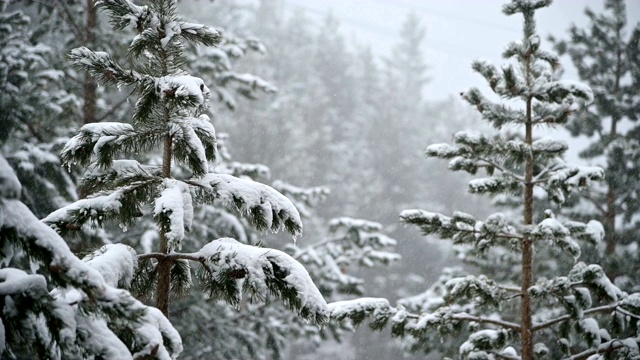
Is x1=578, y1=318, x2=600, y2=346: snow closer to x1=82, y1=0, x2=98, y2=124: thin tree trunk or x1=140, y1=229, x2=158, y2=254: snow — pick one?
x1=140, y1=229, x2=158, y2=254: snow

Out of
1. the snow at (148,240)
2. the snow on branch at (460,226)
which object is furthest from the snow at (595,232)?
the snow at (148,240)

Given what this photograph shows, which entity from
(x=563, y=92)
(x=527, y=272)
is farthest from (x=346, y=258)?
(x=563, y=92)

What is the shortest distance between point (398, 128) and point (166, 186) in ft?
117

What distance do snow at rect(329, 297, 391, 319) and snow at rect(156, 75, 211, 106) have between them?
275 centimetres

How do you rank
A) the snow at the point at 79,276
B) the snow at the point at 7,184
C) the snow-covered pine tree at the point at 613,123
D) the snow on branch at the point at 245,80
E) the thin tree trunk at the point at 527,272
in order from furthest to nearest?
the snow-covered pine tree at the point at 613,123, the snow on branch at the point at 245,80, the thin tree trunk at the point at 527,272, the snow at the point at 79,276, the snow at the point at 7,184

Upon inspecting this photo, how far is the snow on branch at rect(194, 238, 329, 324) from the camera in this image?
2.72 metres

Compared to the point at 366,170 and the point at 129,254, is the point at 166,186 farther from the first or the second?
the point at 366,170

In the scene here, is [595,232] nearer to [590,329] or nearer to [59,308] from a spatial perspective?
[590,329]

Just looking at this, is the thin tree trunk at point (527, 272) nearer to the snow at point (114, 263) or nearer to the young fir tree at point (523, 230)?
the young fir tree at point (523, 230)

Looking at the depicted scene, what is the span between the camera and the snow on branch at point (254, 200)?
297 centimetres

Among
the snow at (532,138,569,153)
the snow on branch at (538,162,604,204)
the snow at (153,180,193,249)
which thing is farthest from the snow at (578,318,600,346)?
the snow at (153,180,193,249)

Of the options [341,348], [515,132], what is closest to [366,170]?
[341,348]

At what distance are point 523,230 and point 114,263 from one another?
3.90 metres

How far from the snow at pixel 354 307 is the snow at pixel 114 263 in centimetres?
247
